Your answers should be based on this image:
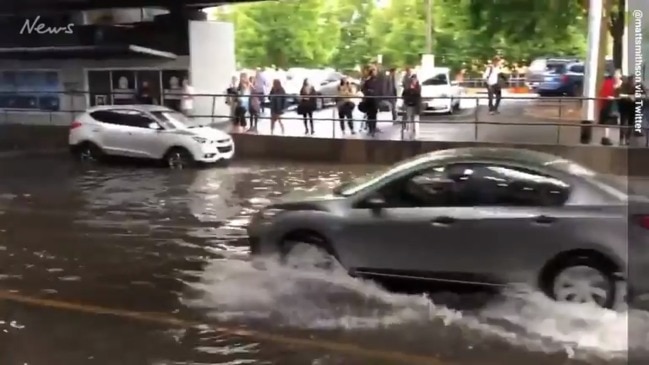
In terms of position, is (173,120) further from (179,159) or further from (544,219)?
(544,219)

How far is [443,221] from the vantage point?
250 inches

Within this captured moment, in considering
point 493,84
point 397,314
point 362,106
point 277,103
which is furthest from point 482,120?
point 397,314

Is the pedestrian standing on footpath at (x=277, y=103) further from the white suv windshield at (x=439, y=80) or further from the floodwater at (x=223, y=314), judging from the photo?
the floodwater at (x=223, y=314)

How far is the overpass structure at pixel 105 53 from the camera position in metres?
13.1

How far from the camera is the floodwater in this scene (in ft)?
17.4

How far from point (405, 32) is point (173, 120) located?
439 centimetres

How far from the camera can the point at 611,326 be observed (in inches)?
220

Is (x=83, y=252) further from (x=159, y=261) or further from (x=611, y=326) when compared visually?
(x=611, y=326)

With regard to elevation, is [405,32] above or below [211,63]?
above

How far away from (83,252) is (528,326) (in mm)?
4646

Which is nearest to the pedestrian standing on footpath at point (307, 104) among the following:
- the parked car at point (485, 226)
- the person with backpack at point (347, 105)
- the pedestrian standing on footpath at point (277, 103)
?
the pedestrian standing on footpath at point (277, 103)

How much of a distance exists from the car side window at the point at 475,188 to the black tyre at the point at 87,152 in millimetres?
8209

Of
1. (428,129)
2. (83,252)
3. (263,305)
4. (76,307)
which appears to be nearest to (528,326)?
(263,305)

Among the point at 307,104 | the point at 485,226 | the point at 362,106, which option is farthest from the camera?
the point at 307,104
